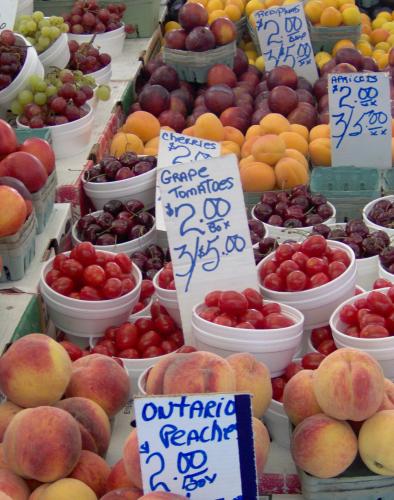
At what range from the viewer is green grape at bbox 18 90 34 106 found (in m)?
2.84

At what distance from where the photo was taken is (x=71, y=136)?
289 cm

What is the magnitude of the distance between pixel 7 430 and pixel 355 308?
2.75ft

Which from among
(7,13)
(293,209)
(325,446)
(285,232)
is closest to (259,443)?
(325,446)

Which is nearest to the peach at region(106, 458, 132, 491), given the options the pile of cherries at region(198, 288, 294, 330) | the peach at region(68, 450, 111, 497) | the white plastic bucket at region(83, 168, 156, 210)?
the peach at region(68, 450, 111, 497)

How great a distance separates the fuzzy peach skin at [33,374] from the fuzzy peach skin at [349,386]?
48 centimetres

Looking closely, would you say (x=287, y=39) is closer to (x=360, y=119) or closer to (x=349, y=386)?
(x=360, y=119)

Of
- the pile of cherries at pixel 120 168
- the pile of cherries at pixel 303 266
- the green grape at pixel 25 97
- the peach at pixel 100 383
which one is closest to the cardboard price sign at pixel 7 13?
the green grape at pixel 25 97

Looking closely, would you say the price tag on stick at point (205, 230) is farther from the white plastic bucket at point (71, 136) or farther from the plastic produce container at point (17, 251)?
the white plastic bucket at point (71, 136)

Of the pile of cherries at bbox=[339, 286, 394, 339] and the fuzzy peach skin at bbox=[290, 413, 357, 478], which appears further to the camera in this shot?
the pile of cherries at bbox=[339, 286, 394, 339]

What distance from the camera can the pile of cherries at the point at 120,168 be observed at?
107 inches

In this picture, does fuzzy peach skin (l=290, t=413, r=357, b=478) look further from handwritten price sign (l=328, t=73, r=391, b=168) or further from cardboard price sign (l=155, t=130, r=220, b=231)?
handwritten price sign (l=328, t=73, r=391, b=168)

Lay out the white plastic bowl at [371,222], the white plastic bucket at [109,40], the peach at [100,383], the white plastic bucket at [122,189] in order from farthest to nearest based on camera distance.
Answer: the white plastic bucket at [109,40]
the white plastic bucket at [122,189]
the white plastic bowl at [371,222]
the peach at [100,383]

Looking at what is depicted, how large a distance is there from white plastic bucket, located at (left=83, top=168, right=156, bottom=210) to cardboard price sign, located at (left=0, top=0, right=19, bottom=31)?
0.77 meters

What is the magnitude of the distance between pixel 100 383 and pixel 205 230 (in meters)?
0.45
